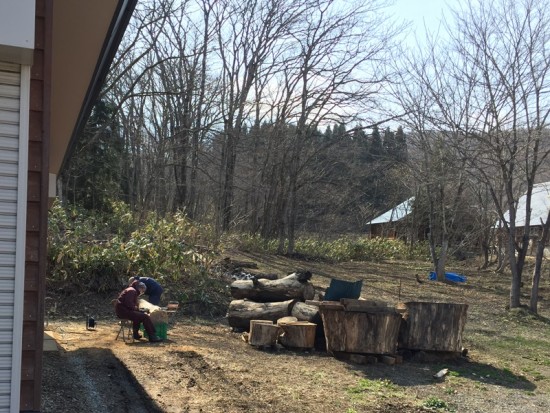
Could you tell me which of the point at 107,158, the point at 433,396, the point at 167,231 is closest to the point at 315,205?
the point at 107,158

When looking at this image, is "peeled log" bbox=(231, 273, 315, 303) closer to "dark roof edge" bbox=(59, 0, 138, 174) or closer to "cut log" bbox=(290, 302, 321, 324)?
"cut log" bbox=(290, 302, 321, 324)

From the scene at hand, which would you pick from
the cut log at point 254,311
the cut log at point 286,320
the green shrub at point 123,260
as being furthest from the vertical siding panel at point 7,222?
the green shrub at point 123,260

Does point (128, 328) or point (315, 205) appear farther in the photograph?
point (315, 205)

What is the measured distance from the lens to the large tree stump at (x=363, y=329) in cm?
891

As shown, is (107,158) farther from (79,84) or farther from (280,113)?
(79,84)

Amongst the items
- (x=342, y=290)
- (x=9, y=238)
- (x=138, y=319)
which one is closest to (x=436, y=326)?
(x=342, y=290)

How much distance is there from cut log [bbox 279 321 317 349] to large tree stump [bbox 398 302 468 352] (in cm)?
151

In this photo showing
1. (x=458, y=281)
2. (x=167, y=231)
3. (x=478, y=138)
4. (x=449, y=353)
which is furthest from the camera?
(x=458, y=281)

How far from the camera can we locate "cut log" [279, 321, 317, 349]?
9531mm

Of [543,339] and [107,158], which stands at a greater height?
[107,158]

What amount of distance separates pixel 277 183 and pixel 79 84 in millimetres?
21848

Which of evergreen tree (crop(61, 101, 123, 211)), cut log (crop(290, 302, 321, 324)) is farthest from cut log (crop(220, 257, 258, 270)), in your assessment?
evergreen tree (crop(61, 101, 123, 211))

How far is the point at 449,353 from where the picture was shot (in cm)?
931

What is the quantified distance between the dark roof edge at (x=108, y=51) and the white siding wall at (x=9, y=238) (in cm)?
112
